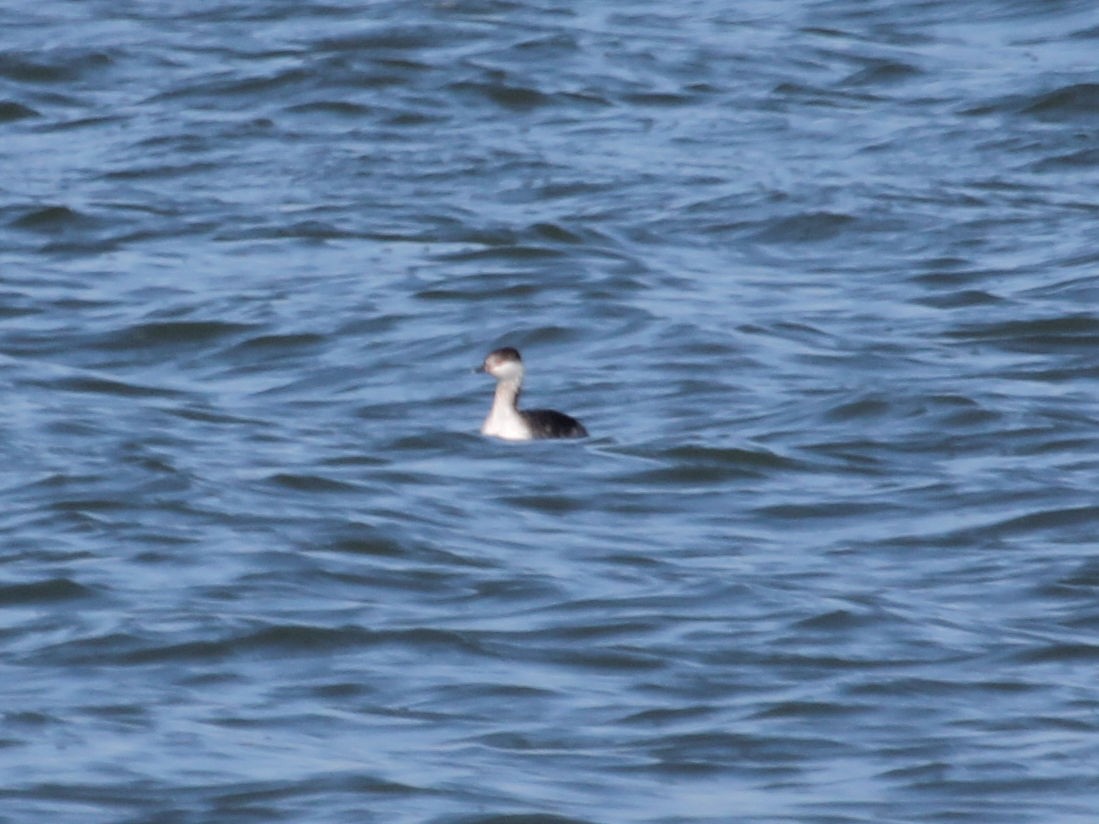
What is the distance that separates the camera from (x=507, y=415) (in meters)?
12.3

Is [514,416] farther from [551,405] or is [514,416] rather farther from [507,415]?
[551,405]

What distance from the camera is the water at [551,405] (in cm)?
814

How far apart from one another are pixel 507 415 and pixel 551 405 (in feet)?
3.57

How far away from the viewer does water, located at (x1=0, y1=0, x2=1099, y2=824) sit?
814 centimetres

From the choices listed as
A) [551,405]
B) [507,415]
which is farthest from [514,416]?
[551,405]

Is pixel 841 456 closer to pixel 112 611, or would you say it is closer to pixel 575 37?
pixel 112 611

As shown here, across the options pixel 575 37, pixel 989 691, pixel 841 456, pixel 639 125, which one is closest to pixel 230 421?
pixel 841 456

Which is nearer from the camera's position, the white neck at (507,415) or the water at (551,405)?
the water at (551,405)

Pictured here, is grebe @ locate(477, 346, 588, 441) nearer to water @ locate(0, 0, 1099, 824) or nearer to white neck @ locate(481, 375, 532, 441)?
white neck @ locate(481, 375, 532, 441)

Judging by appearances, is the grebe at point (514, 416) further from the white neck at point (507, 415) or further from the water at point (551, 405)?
the water at point (551, 405)

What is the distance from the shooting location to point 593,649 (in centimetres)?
912

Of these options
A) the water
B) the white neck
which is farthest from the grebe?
the water

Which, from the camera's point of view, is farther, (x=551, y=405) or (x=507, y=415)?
(x=551, y=405)

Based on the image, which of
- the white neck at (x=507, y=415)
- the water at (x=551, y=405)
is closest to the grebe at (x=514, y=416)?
the white neck at (x=507, y=415)
